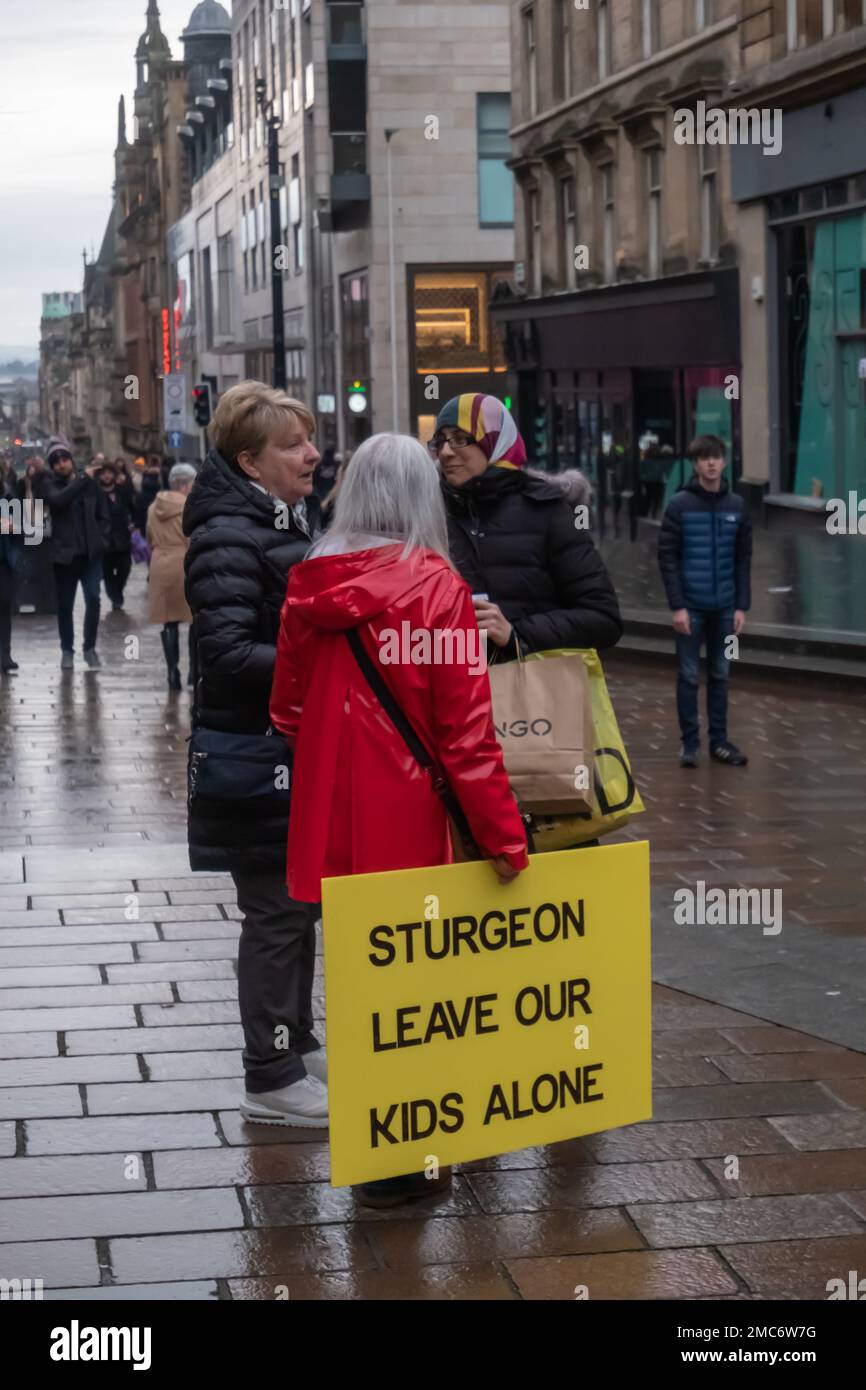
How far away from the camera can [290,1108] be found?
17.2 feet

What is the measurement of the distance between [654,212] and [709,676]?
22.5 m

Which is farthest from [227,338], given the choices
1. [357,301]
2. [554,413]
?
[554,413]

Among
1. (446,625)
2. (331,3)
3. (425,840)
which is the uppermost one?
(331,3)

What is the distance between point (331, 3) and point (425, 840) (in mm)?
48364

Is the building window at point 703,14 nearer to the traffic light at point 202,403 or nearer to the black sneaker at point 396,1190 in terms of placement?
the traffic light at point 202,403

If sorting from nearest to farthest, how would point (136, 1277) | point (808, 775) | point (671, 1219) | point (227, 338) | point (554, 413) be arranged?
point (136, 1277), point (671, 1219), point (808, 775), point (554, 413), point (227, 338)

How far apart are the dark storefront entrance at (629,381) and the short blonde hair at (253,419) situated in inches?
974

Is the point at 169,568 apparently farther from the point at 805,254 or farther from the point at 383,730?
the point at 805,254

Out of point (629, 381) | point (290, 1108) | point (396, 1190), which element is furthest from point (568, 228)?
point (396, 1190)

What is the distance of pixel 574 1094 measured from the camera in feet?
15.9

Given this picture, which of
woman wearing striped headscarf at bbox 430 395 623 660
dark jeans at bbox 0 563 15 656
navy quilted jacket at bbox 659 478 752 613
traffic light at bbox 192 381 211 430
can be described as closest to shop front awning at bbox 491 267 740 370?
traffic light at bbox 192 381 211 430

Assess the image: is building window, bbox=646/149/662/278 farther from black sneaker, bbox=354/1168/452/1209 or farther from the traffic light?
black sneaker, bbox=354/1168/452/1209
